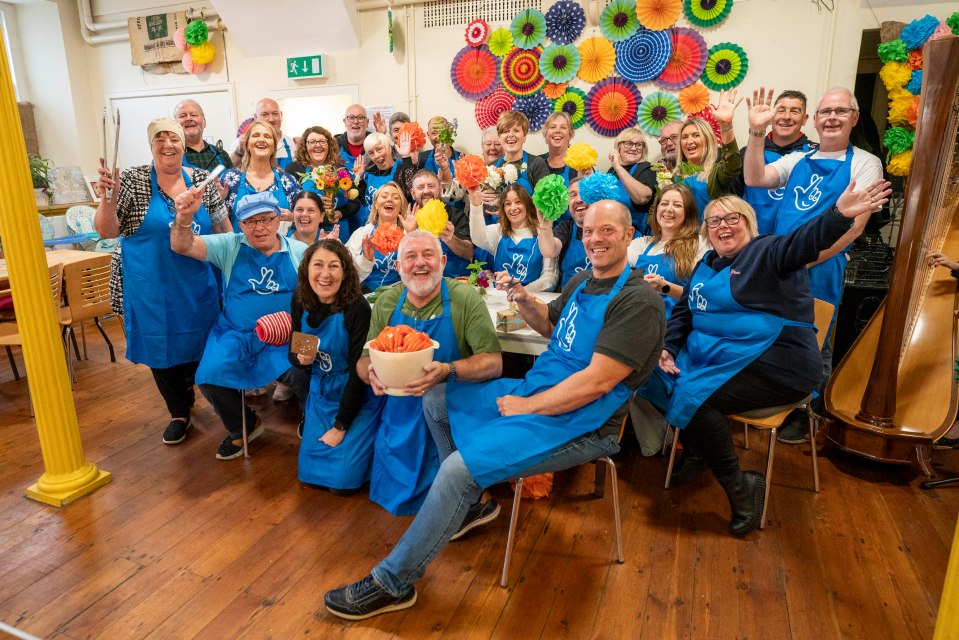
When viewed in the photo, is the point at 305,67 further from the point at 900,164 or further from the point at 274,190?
the point at 900,164

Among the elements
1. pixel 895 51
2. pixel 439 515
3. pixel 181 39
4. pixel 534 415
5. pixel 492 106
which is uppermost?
pixel 181 39

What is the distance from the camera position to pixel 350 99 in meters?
6.73

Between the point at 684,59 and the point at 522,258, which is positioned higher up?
the point at 684,59

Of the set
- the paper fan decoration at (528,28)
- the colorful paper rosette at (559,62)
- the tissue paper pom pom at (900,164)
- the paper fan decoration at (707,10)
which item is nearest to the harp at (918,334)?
the tissue paper pom pom at (900,164)

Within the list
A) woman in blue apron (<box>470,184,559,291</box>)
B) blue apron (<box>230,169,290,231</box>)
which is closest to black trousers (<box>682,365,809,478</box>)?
woman in blue apron (<box>470,184,559,291</box>)

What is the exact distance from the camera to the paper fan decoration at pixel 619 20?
5.34 meters

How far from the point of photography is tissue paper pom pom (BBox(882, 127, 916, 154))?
4.18 metres

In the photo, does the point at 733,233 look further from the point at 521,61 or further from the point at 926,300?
the point at 521,61

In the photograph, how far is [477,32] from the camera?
5934mm

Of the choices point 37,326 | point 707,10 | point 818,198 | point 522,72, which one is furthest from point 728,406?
point 522,72

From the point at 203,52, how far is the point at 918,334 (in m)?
7.70

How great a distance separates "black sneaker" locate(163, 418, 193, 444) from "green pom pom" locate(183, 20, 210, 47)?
554 centimetres

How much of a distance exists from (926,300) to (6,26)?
10629mm

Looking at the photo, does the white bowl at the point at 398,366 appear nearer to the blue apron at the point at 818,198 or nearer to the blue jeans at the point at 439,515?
the blue jeans at the point at 439,515
